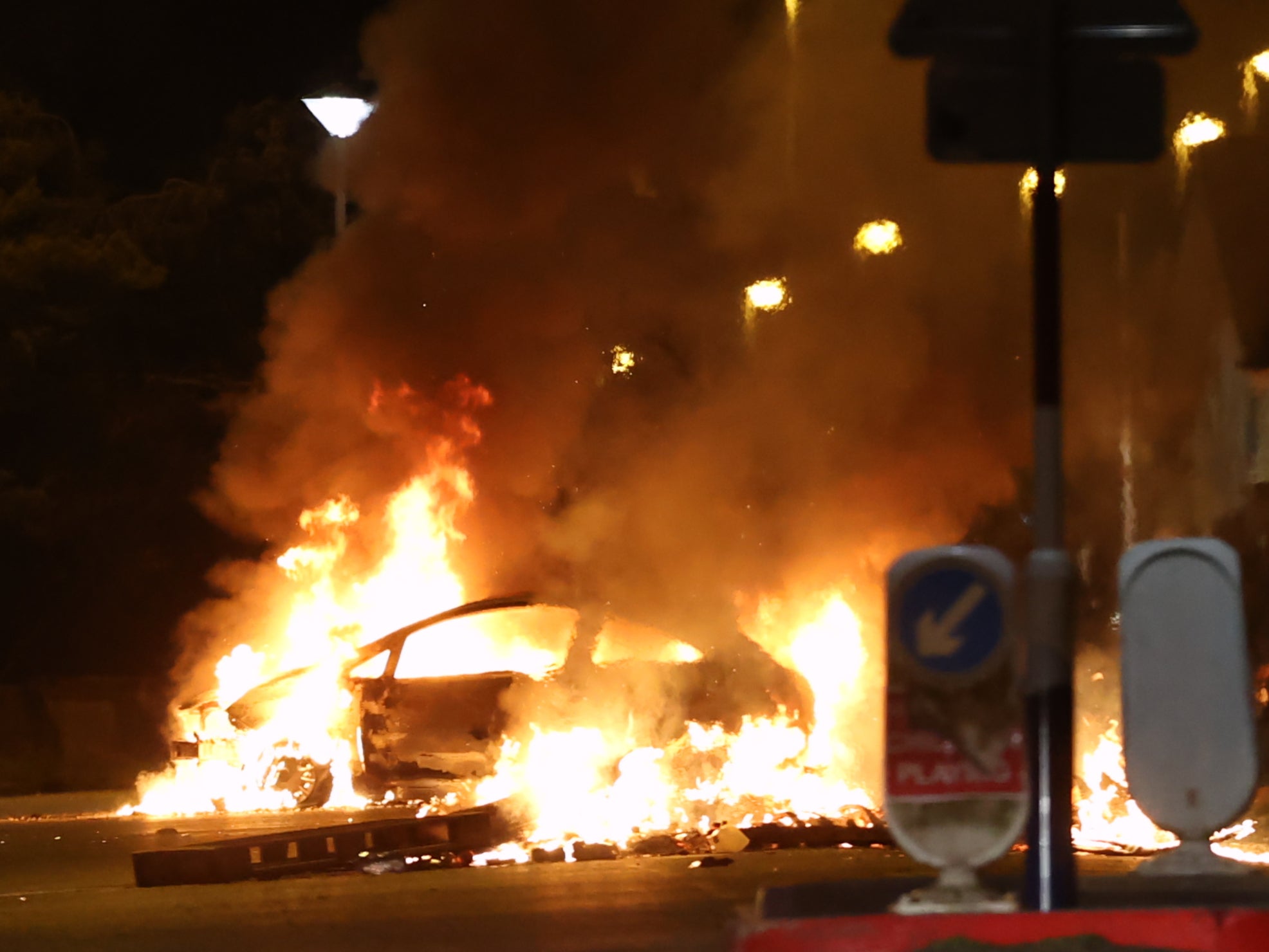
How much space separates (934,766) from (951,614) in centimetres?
44

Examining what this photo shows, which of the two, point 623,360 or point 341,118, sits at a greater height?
point 341,118

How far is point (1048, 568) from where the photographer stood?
5500mm

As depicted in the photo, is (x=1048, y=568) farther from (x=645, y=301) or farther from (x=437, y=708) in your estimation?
(x=645, y=301)

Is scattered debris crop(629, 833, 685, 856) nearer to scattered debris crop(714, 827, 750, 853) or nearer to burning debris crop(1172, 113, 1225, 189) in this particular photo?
scattered debris crop(714, 827, 750, 853)

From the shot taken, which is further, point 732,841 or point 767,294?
point 767,294

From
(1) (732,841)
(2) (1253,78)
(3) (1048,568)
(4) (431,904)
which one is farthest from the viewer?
(2) (1253,78)

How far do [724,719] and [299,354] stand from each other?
22.3 ft

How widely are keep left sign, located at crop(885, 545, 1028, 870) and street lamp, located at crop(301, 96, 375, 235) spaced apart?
11.8 metres

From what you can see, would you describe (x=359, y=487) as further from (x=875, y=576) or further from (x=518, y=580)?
(x=875, y=576)

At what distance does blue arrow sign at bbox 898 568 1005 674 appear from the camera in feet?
17.5

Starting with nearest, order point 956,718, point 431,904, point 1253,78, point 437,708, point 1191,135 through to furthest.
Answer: point 956,718 → point 431,904 → point 437,708 → point 1253,78 → point 1191,135

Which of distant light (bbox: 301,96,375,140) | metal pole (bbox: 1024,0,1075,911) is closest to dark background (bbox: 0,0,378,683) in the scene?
distant light (bbox: 301,96,375,140)

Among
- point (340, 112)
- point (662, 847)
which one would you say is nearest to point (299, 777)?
point (662, 847)

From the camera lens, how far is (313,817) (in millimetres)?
12391
